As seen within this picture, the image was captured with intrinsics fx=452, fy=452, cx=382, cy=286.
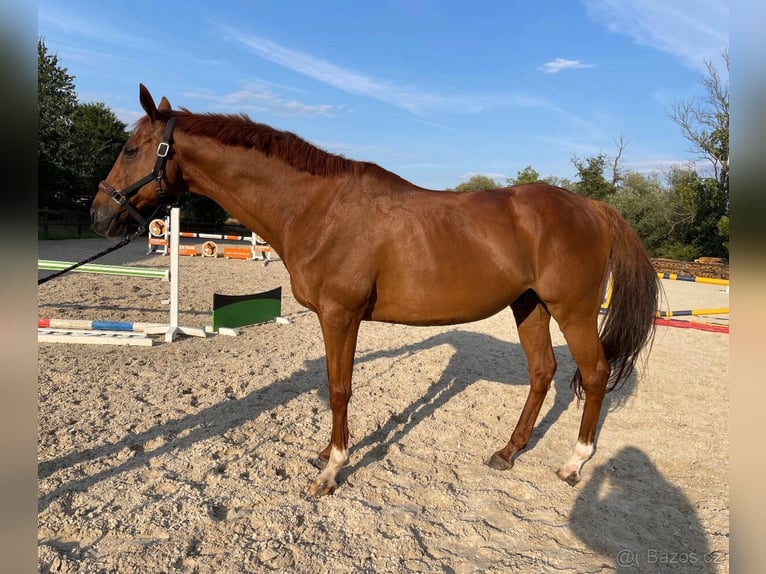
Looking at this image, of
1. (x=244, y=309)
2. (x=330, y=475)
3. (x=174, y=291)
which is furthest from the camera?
(x=244, y=309)

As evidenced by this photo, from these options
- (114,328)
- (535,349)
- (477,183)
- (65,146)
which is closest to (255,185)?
(535,349)

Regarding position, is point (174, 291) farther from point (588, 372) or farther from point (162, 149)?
point (588, 372)

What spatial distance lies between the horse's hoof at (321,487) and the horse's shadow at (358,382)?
25 cm

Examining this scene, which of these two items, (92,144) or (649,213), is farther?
(649,213)

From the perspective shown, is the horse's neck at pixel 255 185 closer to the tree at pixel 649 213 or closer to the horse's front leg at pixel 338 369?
the horse's front leg at pixel 338 369

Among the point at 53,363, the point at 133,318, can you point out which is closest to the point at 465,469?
the point at 53,363

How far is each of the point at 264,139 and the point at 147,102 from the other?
0.74 metres

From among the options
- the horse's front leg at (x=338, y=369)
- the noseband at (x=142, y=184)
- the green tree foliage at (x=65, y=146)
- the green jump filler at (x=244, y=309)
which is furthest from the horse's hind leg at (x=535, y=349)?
the green tree foliage at (x=65, y=146)

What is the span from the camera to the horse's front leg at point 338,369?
120 inches

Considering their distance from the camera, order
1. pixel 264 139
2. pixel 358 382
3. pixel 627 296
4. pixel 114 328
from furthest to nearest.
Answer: pixel 114 328
pixel 358 382
pixel 627 296
pixel 264 139

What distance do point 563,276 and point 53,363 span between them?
5156 mm

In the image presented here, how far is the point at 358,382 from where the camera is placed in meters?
5.11

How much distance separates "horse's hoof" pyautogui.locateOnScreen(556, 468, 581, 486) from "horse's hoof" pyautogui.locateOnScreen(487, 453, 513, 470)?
1.14ft

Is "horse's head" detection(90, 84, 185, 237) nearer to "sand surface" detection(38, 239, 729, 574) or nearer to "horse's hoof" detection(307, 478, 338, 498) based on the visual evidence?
"sand surface" detection(38, 239, 729, 574)
